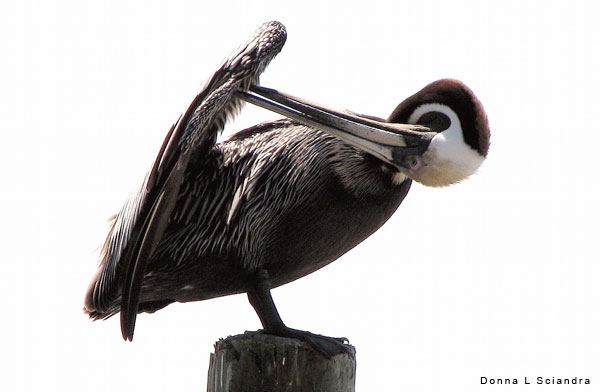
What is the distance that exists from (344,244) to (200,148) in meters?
0.84

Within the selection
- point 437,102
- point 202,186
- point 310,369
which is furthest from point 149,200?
point 437,102

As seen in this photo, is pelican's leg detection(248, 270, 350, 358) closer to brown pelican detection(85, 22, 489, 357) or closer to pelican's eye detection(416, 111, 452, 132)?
brown pelican detection(85, 22, 489, 357)

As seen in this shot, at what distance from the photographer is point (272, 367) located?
4348mm

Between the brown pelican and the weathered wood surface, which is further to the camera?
the brown pelican

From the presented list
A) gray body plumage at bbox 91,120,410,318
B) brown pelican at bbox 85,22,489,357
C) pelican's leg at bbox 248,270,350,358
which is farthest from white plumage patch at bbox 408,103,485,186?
pelican's leg at bbox 248,270,350,358

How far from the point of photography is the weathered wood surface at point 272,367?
4332 mm

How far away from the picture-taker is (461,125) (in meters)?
5.00

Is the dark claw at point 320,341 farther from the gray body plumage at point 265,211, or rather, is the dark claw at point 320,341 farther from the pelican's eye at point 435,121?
the pelican's eye at point 435,121

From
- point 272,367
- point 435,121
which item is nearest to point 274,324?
point 272,367

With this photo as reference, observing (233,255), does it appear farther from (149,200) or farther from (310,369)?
(310,369)

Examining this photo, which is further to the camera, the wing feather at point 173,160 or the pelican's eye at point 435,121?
the pelican's eye at point 435,121

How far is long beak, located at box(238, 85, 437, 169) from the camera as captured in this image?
4.74 m

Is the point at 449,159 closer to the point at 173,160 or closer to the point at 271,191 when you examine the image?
the point at 271,191

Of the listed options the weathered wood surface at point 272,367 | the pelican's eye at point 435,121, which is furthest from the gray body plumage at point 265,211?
the weathered wood surface at point 272,367
